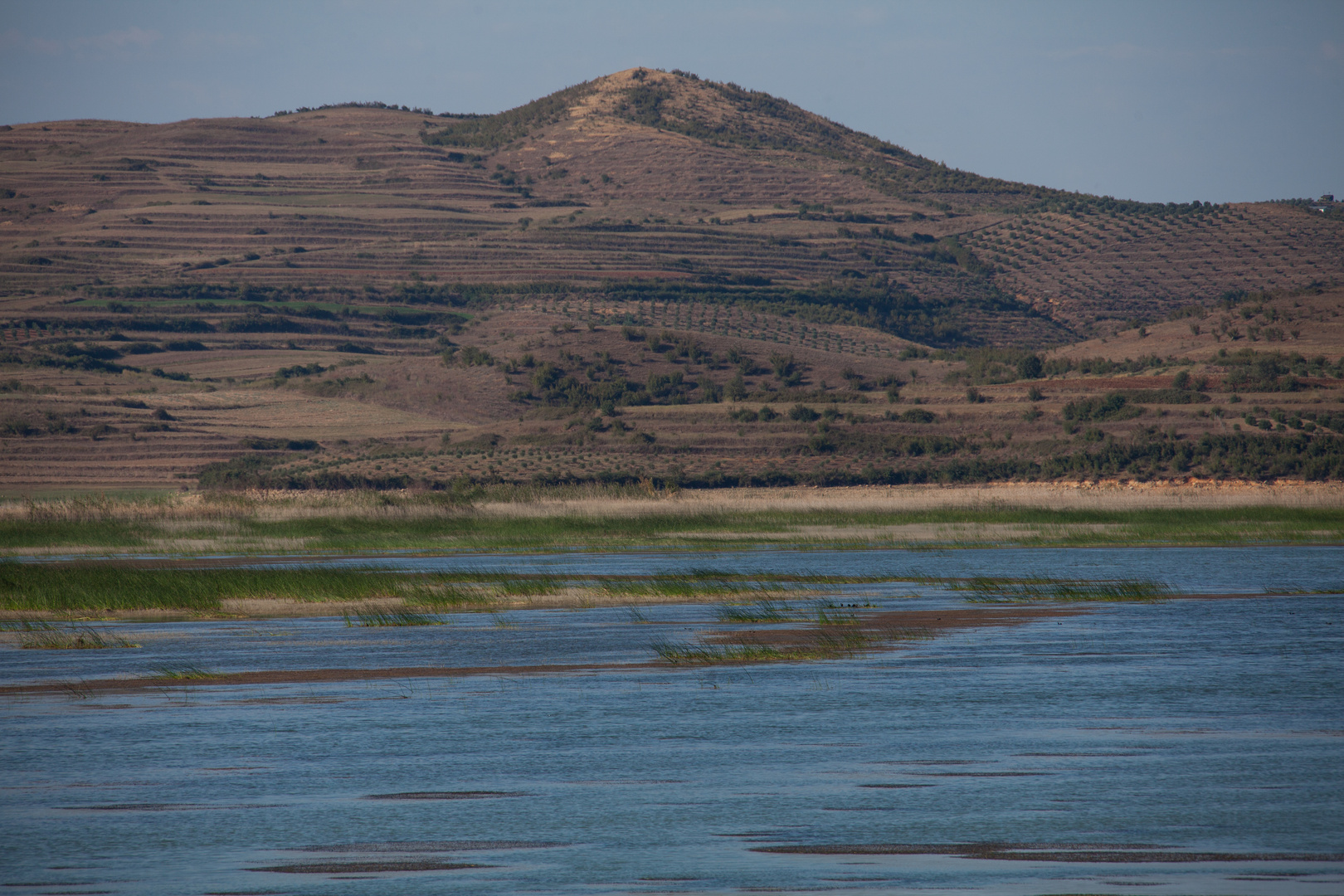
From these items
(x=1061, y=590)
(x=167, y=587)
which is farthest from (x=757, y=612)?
(x=167, y=587)

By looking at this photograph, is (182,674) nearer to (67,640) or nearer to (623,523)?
(67,640)

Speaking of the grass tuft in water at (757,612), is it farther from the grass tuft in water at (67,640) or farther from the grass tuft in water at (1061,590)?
the grass tuft in water at (67,640)

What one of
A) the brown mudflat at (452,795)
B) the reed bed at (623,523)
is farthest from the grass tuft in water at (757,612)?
the reed bed at (623,523)

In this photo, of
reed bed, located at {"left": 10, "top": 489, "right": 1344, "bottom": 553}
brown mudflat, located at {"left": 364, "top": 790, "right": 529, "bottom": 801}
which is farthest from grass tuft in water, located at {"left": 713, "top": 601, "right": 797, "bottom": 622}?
reed bed, located at {"left": 10, "top": 489, "right": 1344, "bottom": 553}

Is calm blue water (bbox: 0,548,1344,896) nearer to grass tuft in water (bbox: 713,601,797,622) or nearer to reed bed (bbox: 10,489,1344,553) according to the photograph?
grass tuft in water (bbox: 713,601,797,622)

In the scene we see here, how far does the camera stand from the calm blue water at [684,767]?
14562 mm

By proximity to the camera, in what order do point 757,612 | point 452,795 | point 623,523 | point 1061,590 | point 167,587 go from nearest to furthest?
point 452,795
point 757,612
point 167,587
point 1061,590
point 623,523

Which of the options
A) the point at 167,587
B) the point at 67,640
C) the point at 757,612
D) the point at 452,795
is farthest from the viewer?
the point at 167,587

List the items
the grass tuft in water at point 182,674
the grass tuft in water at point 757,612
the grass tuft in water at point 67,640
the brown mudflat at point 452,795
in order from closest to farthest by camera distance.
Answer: the brown mudflat at point 452,795 → the grass tuft in water at point 182,674 → the grass tuft in water at point 67,640 → the grass tuft in water at point 757,612

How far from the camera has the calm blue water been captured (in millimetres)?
14562

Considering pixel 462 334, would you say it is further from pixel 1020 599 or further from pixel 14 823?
pixel 14 823

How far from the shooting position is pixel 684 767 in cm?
→ 1952

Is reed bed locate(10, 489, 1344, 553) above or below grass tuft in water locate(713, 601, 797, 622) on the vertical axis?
below

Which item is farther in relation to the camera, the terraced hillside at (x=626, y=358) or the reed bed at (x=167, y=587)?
the terraced hillside at (x=626, y=358)
